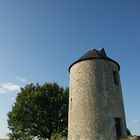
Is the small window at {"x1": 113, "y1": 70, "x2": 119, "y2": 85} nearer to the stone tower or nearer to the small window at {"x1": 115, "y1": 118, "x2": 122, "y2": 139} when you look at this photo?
the stone tower

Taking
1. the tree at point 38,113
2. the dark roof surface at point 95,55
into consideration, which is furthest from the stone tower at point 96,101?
the tree at point 38,113

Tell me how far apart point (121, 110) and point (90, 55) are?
5.57 metres

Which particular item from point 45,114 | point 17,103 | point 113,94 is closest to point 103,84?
point 113,94

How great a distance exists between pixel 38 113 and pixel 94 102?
38.7 feet

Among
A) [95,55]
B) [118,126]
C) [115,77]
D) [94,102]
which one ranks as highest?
[95,55]

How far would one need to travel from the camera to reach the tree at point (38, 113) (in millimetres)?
25234

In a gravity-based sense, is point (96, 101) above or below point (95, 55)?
below

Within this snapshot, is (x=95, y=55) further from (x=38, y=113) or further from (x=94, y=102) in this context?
(x=38, y=113)

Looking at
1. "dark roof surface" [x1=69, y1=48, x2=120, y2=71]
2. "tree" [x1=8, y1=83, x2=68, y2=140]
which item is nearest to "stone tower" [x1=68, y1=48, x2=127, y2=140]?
"dark roof surface" [x1=69, y1=48, x2=120, y2=71]

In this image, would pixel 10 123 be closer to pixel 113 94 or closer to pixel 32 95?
pixel 32 95

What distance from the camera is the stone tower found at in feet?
49.9

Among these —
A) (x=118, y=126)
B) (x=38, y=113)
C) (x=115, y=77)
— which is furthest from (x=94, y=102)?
(x=38, y=113)

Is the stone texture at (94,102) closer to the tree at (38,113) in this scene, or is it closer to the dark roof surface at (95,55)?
the dark roof surface at (95,55)

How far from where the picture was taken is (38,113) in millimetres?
25531
